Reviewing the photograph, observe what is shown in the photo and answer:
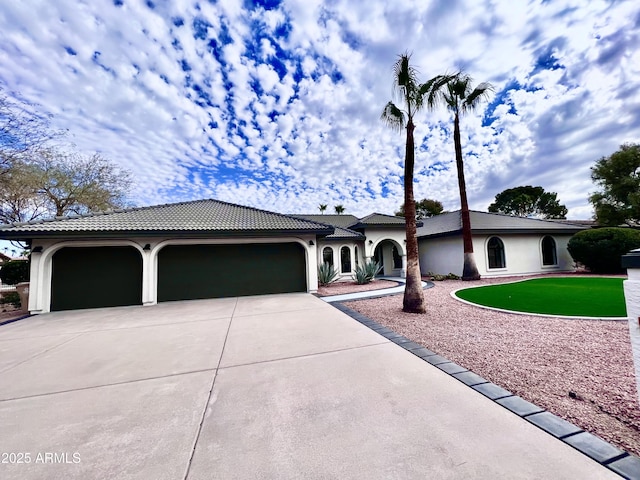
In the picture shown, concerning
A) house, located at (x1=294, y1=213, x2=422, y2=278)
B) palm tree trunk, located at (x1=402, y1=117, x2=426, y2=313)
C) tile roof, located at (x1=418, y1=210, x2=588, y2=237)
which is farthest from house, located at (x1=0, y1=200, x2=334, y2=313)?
tile roof, located at (x1=418, y1=210, x2=588, y2=237)

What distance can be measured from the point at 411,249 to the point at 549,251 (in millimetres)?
15620

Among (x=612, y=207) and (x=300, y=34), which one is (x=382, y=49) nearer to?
(x=300, y=34)

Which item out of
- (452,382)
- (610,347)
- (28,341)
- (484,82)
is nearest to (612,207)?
(484,82)

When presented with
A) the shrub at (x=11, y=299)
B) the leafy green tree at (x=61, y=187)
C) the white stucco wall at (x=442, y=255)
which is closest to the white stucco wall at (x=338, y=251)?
the white stucco wall at (x=442, y=255)

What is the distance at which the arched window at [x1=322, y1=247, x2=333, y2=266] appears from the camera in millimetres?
16453

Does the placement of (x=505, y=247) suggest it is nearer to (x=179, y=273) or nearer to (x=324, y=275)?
(x=324, y=275)

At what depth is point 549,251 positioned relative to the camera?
54.9 ft

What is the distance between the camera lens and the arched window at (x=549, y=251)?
54.3 ft

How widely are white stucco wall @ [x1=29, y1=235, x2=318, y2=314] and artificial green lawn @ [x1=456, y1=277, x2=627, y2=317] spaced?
679 centimetres

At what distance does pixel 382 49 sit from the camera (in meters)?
8.93

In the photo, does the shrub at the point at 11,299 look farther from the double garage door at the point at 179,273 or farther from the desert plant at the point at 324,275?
the desert plant at the point at 324,275

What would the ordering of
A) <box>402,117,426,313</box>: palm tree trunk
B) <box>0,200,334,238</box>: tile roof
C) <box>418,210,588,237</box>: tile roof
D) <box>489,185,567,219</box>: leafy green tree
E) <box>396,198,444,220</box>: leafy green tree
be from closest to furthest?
<box>402,117,426,313</box>: palm tree trunk, <box>0,200,334,238</box>: tile roof, <box>418,210,588,237</box>: tile roof, <box>489,185,567,219</box>: leafy green tree, <box>396,198,444,220</box>: leafy green tree

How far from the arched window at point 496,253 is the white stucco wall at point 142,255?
11763 mm

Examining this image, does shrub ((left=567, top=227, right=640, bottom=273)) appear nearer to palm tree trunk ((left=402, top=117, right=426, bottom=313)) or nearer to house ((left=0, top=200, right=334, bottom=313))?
palm tree trunk ((left=402, top=117, right=426, bottom=313))
